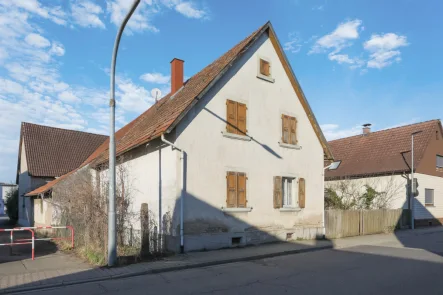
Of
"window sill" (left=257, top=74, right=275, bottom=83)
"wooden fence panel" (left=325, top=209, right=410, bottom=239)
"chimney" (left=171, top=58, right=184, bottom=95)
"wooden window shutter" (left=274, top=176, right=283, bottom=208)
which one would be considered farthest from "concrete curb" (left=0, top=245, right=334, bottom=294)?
"chimney" (left=171, top=58, right=184, bottom=95)

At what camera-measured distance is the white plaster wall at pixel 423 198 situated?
25109mm

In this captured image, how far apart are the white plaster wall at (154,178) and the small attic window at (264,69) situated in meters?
5.17

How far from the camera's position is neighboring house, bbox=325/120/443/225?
25152 mm

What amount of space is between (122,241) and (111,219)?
3.27m

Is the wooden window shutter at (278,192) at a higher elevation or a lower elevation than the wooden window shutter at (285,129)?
lower

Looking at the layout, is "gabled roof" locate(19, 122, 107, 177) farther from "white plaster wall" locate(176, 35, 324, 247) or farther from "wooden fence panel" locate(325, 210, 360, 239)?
"wooden fence panel" locate(325, 210, 360, 239)

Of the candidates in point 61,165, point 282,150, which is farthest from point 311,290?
point 61,165

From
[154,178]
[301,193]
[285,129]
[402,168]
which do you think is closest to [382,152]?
[402,168]

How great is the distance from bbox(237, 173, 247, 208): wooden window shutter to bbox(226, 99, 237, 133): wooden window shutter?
5.69 feet

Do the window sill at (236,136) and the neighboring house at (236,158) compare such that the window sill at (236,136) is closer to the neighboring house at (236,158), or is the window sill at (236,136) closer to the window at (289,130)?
the neighboring house at (236,158)

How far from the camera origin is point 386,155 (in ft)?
89.2

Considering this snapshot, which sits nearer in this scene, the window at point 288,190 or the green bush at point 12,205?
the window at point 288,190


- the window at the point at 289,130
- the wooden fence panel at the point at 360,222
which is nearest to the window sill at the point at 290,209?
the wooden fence panel at the point at 360,222

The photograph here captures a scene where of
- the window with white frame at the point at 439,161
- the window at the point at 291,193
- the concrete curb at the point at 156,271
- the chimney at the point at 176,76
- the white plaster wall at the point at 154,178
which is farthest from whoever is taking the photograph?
the window with white frame at the point at 439,161
